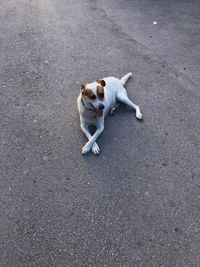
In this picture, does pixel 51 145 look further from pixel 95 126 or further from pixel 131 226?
pixel 131 226

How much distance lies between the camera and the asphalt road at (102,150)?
3.62 m

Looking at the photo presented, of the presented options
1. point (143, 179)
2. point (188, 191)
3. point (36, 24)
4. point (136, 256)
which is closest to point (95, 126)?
point (143, 179)

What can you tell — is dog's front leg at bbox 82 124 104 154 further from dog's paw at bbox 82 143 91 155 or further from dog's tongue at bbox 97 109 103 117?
dog's tongue at bbox 97 109 103 117

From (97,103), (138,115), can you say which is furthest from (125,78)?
(97,103)

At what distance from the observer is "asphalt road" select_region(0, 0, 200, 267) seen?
3.62 m

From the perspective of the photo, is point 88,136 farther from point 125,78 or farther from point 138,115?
point 125,78

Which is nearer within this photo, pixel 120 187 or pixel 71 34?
pixel 120 187

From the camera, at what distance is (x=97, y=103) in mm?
4367

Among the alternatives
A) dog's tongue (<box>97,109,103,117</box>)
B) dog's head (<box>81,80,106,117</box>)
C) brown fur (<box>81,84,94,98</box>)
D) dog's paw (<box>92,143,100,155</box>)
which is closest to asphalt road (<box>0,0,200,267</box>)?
dog's paw (<box>92,143,100,155</box>)

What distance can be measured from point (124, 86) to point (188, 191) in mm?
2206

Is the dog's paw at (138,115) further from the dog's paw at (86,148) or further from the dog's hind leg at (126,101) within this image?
the dog's paw at (86,148)

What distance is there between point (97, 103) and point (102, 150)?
631mm

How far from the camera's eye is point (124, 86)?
5742 millimetres

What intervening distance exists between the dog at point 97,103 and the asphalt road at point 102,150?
14cm
